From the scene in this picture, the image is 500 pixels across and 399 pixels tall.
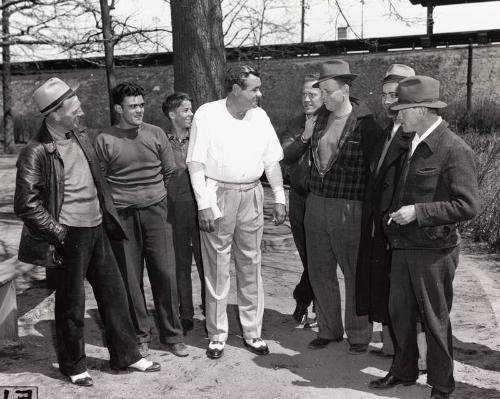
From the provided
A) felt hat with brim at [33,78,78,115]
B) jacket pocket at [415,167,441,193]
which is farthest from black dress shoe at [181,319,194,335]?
jacket pocket at [415,167,441,193]

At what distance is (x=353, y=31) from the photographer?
9.20 meters

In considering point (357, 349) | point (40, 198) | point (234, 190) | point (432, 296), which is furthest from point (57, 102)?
point (357, 349)

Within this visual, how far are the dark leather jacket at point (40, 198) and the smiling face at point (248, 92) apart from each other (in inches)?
49.3

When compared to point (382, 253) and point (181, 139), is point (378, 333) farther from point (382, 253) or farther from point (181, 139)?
point (181, 139)

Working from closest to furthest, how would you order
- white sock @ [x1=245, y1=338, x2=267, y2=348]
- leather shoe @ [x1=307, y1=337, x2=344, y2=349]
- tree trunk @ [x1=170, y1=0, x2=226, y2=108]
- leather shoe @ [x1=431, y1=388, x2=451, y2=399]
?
leather shoe @ [x1=431, y1=388, x2=451, y2=399]
white sock @ [x1=245, y1=338, x2=267, y2=348]
leather shoe @ [x1=307, y1=337, x2=344, y2=349]
tree trunk @ [x1=170, y1=0, x2=226, y2=108]

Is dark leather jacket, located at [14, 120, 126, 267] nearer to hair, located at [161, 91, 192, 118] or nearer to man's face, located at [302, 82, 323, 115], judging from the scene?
hair, located at [161, 91, 192, 118]

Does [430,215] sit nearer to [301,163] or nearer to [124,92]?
[301,163]

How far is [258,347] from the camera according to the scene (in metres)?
4.79

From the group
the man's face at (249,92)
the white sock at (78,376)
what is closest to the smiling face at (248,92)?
the man's face at (249,92)

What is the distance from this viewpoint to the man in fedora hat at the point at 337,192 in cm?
461

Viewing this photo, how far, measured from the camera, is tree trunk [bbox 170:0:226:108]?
6973 millimetres

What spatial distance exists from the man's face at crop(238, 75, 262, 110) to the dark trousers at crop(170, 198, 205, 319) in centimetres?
92

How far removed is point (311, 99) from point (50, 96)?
1.92m

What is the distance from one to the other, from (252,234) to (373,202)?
99 centimetres
